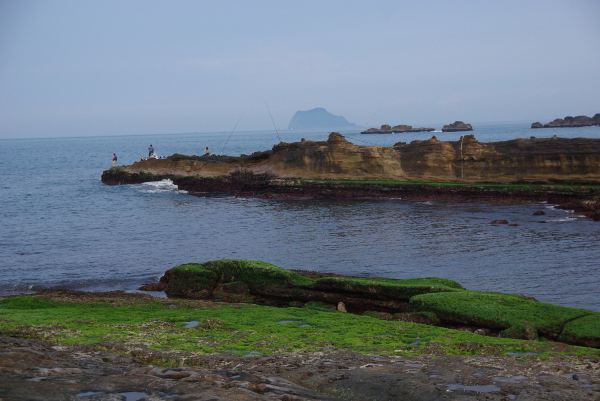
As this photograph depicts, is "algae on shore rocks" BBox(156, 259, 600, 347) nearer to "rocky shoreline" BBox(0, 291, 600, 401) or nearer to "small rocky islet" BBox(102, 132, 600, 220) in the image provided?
"rocky shoreline" BBox(0, 291, 600, 401)

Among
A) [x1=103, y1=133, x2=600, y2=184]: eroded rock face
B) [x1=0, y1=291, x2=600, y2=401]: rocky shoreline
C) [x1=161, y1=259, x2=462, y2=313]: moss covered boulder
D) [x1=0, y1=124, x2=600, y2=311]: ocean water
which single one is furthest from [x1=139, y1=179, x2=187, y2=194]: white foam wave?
[x1=0, y1=291, x2=600, y2=401]: rocky shoreline

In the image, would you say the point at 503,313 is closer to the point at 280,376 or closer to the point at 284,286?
the point at 284,286

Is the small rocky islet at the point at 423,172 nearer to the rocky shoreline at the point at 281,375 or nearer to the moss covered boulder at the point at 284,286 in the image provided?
the moss covered boulder at the point at 284,286

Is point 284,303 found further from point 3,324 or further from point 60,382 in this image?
point 60,382

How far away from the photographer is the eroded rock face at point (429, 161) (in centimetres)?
5853

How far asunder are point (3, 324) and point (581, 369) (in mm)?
16460

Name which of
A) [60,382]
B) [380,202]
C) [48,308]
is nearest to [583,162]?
[380,202]

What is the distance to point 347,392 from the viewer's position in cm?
1272

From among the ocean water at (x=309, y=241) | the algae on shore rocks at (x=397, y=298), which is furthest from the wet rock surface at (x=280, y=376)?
the ocean water at (x=309, y=241)

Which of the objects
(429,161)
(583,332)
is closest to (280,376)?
(583,332)

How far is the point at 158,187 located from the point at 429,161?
1303 inches

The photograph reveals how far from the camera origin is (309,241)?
39.9 m

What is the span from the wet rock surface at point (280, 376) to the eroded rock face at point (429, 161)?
48.2 metres

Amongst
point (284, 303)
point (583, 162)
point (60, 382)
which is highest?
point (583, 162)
